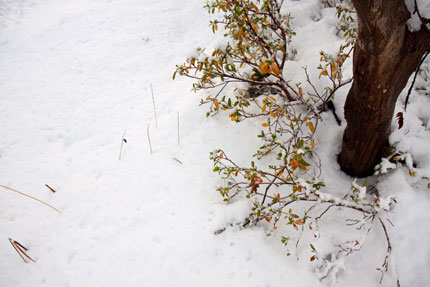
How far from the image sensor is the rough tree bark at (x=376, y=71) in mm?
1486

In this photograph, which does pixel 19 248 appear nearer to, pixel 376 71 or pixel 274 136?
pixel 274 136

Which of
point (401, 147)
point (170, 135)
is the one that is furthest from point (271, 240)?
point (170, 135)

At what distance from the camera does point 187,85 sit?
3.61 meters

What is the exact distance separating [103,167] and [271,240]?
6.20 feet

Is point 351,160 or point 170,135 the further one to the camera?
point 170,135

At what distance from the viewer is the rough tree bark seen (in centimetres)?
149

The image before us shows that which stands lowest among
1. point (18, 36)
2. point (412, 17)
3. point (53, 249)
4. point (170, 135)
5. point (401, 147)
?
point (53, 249)

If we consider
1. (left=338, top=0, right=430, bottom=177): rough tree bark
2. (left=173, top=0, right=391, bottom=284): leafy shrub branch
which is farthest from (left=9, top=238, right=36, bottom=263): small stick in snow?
(left=338, top=0, right=430, bottom=177): rough tree bark

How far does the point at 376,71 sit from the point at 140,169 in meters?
2.26

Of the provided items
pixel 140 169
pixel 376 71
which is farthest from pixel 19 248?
pixel 376 71

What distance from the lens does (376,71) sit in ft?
5.62

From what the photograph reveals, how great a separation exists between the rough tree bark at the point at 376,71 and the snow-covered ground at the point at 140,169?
0.27m

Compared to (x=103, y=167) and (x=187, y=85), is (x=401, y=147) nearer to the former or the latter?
(x=187, y=85)

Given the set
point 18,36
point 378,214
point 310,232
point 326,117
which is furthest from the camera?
point 18,36
